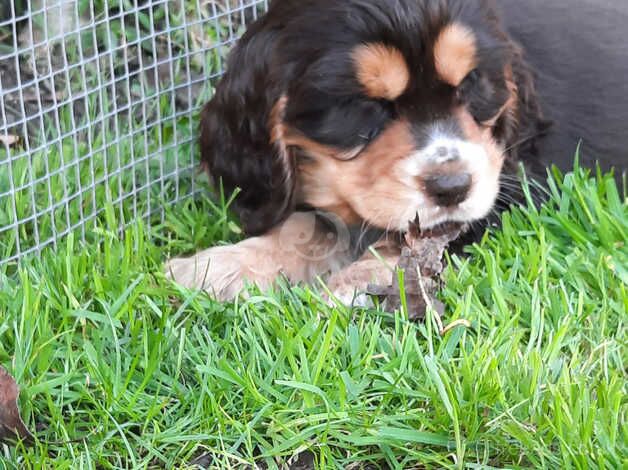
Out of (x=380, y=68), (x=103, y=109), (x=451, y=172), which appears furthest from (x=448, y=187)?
(x=103, y=109)


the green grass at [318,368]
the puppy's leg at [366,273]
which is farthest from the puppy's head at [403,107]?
the green grass at [318,368]

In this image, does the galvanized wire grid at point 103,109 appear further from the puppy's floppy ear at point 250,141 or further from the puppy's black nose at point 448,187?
the puppy's black nose at point 448,187

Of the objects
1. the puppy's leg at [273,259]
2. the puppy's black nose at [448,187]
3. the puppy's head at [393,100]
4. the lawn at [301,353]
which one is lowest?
the puppy's leg at [273,259]

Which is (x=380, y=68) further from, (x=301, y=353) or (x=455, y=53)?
(x=301, y=353)

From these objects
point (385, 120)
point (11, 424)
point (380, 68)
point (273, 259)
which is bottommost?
point (273, 259)

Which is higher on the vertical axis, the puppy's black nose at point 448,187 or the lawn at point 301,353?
the puppy's black nose at point 448,187

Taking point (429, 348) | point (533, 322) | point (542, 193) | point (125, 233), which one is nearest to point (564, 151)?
point (542, 193)

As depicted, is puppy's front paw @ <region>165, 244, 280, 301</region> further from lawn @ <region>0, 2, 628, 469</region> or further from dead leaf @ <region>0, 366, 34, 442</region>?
dead leaf @ <region>0, 366, 34, 442</region>
